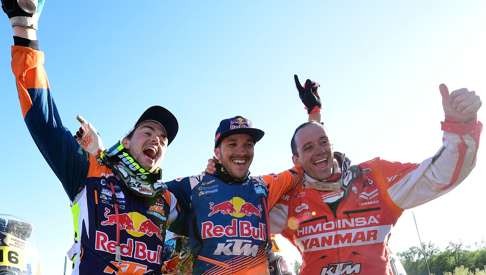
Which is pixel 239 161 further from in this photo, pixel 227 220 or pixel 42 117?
pixel 42 117

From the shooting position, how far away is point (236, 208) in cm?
474

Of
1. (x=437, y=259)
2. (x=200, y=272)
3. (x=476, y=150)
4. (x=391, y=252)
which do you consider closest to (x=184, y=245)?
(x=200, y=272)

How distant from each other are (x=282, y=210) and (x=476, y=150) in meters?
2.20

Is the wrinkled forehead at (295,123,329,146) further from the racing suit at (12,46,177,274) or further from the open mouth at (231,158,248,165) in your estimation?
the racing suit at (12,46,177,274)

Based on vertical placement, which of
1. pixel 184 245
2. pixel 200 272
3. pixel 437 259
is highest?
pixel 437 259

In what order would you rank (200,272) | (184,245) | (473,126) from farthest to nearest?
(184,245), (200,272), (473,126)

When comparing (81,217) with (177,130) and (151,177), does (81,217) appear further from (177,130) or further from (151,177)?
(177,130)

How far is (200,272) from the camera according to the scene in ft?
14.8

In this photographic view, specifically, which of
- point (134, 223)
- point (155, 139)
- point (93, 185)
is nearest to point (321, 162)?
point (155, 139)

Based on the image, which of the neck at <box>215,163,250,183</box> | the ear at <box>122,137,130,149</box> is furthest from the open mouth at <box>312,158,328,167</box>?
the ear at <box>122,137,130,149</box>

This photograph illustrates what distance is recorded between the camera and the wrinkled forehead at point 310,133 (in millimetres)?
5000

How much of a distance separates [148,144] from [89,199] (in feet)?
2.89

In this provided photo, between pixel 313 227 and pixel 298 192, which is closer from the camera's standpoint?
pixel 313 227

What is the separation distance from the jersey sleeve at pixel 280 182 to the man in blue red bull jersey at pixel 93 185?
4.56ft
